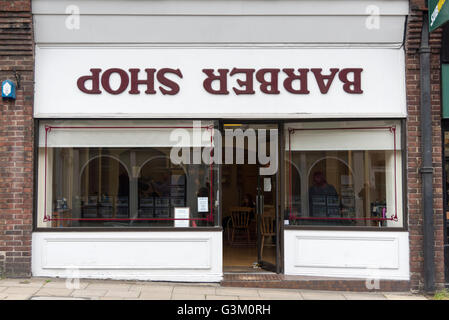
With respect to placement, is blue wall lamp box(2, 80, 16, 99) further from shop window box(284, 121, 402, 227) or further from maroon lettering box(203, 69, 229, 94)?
shop window box(284, 121, 402, 227)

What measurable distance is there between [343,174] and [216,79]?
252 cm

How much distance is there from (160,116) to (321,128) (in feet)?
8.38

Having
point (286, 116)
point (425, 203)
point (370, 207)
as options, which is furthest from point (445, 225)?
point (286, 116)

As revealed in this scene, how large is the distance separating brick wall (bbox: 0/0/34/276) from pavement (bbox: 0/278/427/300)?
458 mm

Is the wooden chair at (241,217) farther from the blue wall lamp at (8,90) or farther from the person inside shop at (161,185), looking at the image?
the blue wall lamp at (8,90)

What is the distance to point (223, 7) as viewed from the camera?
279 inches

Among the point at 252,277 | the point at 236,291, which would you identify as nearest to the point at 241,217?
the point at 252,277

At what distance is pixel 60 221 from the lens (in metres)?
7.26

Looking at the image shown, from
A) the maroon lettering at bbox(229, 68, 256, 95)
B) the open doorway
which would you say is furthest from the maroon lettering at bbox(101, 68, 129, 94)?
the open doorway

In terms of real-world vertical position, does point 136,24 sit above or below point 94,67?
above

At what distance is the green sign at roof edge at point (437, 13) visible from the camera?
6.27m

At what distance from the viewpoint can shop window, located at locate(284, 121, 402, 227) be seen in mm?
7250

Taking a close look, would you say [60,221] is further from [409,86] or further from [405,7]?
[405,7]

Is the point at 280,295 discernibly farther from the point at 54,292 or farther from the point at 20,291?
the point at 20,291
